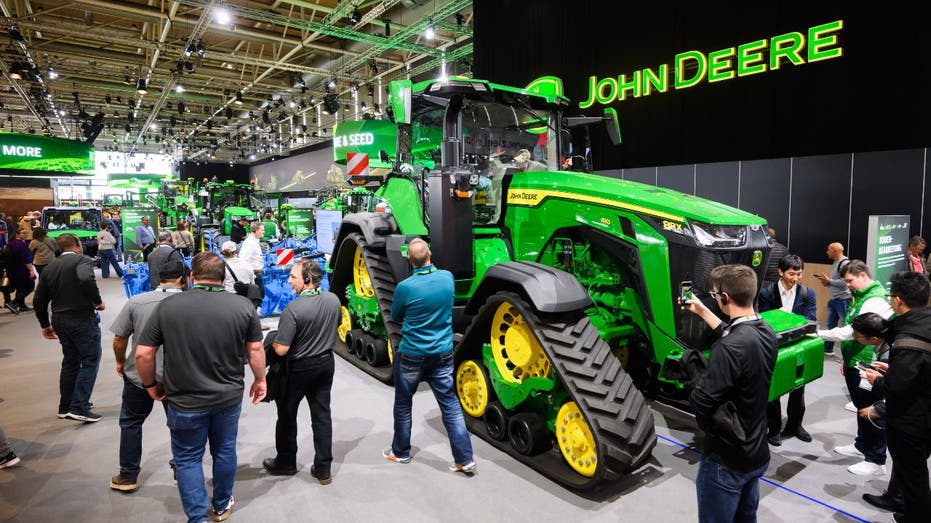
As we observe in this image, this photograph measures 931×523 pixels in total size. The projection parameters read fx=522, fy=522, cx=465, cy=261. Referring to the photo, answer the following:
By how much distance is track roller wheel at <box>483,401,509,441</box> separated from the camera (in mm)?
3904

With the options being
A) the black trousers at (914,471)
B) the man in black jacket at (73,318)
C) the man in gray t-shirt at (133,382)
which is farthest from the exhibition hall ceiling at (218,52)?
the black trousers at (914,471)

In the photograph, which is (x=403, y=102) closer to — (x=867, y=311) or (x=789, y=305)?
(x=867, y=311)

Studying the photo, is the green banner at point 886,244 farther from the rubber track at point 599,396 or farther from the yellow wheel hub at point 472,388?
the yellow wheel hub at point 472,388

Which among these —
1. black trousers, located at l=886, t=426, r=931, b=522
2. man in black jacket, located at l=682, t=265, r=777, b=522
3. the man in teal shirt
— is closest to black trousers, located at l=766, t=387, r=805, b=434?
black trousers, located at l=886, t=426, r=931, b=522

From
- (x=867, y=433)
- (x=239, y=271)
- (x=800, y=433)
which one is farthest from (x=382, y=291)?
(x=867, y=433)

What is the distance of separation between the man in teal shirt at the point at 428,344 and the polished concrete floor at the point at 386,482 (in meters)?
0.35

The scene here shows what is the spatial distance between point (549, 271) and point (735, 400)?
166cm

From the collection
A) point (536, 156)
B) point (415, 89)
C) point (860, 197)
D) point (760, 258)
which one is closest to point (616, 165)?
point (860, 197)

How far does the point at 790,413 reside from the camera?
4.22 metres

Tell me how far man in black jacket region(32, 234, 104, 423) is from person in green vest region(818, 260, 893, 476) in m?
5.73

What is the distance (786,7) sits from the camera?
23.0ft

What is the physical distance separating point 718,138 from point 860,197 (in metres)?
2.00

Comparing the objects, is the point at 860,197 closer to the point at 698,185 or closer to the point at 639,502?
the point at 698,185

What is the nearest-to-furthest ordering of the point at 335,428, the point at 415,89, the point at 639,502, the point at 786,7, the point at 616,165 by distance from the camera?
the point at 639,502 → the point at 335,428 → the point at 415,89 → the point at 786,7 → the point at 616,165
